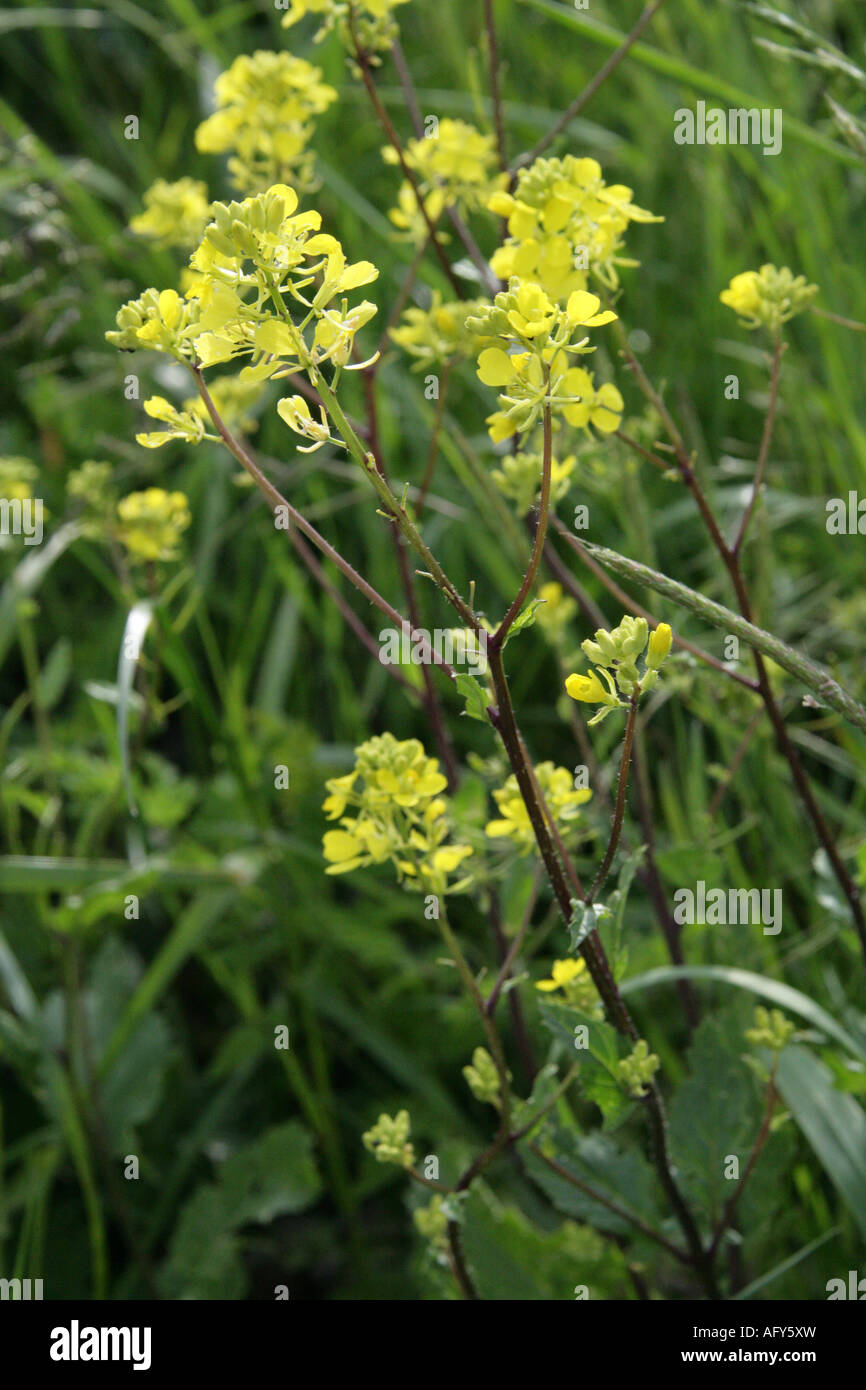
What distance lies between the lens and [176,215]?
73.8 inches

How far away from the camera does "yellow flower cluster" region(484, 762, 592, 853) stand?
4.15ft

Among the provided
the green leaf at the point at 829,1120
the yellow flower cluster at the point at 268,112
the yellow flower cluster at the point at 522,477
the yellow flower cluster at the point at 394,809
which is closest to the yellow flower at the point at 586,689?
the yellow flower cluster at the point at 394,809

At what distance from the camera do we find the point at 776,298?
1376 millimetres

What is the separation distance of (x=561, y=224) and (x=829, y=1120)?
3.70ft

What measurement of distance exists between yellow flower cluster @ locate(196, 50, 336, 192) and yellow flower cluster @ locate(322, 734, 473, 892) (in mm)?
914

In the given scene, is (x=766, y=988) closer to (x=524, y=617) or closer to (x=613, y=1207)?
(x=613, y=1207)

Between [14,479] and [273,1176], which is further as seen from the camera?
[14,479]

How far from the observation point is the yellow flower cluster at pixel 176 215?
1.84 meters

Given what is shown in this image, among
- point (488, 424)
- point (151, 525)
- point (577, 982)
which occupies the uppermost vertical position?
point (151, 525)

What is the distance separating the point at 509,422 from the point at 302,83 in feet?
2.80

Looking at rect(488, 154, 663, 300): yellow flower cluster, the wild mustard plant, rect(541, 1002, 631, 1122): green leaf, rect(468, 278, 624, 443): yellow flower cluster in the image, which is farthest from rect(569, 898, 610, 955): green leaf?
rect(488, 154, 663, 300): yellow flower cluster

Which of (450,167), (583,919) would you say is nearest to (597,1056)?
(583,919)
